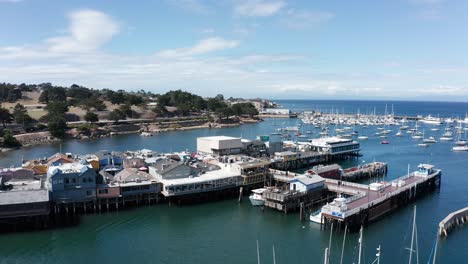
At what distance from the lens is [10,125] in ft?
292

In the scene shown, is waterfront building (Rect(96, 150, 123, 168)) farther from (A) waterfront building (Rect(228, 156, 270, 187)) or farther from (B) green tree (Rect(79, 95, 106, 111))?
(B) green tree (Rect(79, 95, 106, 111))

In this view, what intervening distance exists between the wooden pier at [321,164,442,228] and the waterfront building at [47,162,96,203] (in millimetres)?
21114

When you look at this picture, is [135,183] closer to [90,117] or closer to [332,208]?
[332,208]

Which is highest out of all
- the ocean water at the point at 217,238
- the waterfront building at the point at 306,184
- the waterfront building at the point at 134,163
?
the waterfront building at the point at 134,163

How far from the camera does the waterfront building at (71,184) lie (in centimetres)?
3397

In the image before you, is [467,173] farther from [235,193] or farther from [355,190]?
[235,193]

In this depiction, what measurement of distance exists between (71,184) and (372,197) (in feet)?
91.7

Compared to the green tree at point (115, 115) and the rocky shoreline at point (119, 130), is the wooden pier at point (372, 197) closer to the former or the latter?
the rocky shoreline at point (119, 130)

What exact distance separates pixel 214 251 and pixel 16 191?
1760cm

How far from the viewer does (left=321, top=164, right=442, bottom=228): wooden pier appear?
1260 inches

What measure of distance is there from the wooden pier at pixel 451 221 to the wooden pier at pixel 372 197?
541 cm

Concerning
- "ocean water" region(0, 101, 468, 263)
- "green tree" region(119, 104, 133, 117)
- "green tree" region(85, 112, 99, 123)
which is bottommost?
"ocean water" region(0, 101, 468, 263)

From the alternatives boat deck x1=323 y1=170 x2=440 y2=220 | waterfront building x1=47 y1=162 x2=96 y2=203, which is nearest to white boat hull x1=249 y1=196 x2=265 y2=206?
boat deck x1=323 y1=170 x2=440 y2=220

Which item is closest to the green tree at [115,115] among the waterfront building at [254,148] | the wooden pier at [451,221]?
the waterfront building at [254,148]
